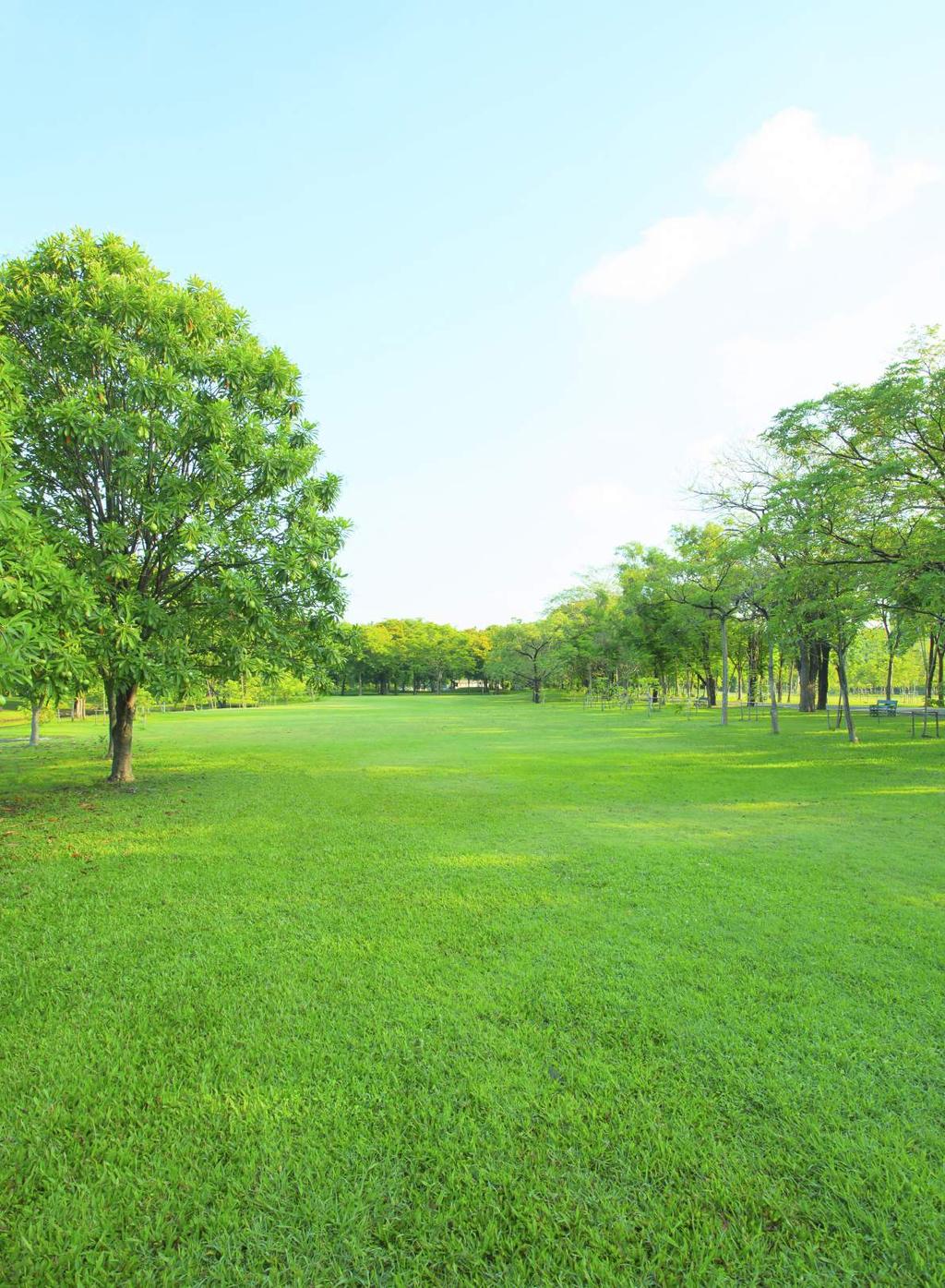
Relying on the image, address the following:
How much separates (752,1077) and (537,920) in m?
1.97

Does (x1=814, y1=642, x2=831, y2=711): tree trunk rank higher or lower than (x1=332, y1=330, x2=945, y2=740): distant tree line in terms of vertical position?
lower

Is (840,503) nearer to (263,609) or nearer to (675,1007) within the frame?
(263,609)

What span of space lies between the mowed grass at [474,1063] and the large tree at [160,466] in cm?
381

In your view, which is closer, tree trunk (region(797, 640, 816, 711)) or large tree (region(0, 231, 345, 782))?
large tree (region(0, 231, 345, 782))

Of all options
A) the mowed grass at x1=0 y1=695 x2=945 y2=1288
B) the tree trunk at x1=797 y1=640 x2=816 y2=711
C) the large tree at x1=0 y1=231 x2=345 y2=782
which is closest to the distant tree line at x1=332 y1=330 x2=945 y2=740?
the tree trunk at x1=797 y1=640 x2=816 y2=711

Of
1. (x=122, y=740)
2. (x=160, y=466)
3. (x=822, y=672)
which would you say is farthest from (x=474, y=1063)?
(x=822, y=672)

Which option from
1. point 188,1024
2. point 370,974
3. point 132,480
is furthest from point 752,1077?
point 132,480

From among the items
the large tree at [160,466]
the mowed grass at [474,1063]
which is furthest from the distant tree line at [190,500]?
the mowed grass at [474,1063]

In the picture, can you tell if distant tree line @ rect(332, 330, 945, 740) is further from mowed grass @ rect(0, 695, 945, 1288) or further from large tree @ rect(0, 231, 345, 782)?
mowed grass @ rect(0, 695, 945, 1288)

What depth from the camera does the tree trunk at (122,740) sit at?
11.0 metres

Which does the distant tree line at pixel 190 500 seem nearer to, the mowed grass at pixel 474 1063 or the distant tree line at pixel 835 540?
the distant tree line at pixel 835 540

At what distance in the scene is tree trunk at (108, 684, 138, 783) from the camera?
36.0 feet

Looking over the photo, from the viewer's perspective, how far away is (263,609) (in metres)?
9.37

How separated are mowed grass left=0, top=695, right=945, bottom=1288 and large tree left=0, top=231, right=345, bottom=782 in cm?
381
